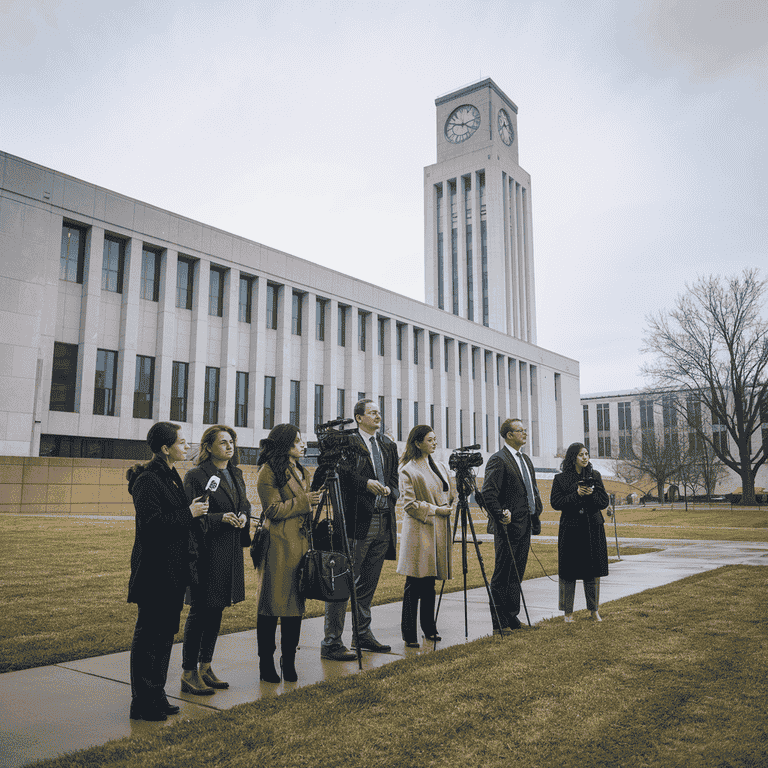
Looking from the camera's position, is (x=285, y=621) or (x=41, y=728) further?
(x=285, y=621)

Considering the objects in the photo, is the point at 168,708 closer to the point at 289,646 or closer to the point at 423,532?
the point at 289,646

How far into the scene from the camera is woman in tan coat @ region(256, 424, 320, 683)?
4.95 meters

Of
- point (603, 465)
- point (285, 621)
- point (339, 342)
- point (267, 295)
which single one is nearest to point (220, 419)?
point (267, 295)

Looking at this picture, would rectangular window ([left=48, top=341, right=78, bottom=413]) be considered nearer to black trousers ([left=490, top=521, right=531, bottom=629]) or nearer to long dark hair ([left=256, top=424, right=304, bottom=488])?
black trousers ([left=490, top=521, right=531, bottom=629])

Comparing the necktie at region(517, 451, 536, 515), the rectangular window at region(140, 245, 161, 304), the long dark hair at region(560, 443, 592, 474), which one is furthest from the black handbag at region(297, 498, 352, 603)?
the rectangular window at region(140, 245, 161, 304)

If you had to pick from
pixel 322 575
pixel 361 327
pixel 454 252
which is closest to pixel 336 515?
pixel 322 575

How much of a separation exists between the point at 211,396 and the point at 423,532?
1167 inches

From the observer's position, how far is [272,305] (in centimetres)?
3797

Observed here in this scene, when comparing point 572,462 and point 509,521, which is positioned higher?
point 572,462

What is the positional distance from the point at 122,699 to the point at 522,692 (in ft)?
9.08

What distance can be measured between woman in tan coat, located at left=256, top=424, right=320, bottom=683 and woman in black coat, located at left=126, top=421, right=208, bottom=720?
683mm

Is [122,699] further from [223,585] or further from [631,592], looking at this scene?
[631,592]

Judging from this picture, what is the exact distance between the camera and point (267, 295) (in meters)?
37.6

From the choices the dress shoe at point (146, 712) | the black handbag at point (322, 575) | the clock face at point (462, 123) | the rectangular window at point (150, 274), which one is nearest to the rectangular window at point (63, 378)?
the rectangular window at point (150, 274)
